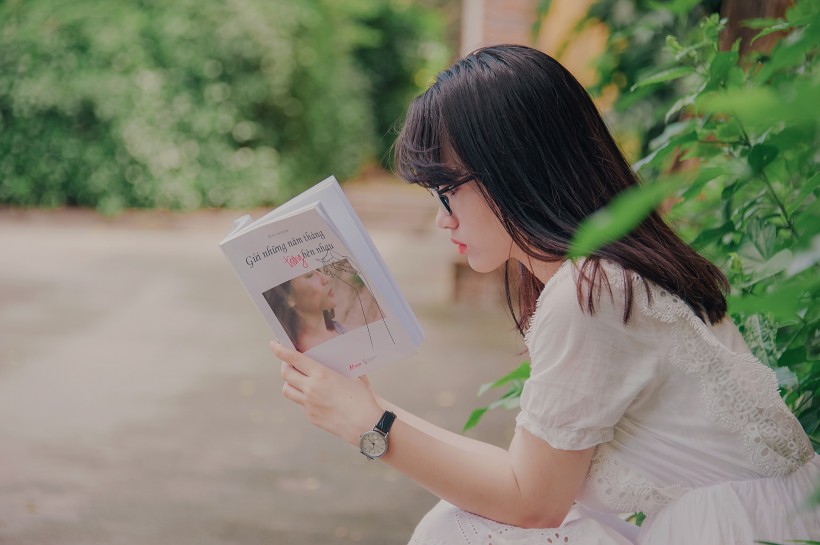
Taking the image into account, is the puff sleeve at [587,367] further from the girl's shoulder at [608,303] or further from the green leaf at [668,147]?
the green leaf at [668,147]

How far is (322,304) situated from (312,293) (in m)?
0.03

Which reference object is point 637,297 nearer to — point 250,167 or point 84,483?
point 84,483

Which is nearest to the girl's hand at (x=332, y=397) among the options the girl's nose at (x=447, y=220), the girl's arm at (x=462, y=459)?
the girl's arm at (x=462, y=459)

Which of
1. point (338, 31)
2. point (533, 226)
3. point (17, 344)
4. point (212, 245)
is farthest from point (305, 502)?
point (338, 31)

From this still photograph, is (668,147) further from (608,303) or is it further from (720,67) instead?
(608,303)

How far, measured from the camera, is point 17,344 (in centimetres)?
552

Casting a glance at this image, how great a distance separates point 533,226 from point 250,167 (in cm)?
958

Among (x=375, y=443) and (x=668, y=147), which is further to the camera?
(x=668, y=147)

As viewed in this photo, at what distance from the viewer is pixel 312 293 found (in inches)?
70.2

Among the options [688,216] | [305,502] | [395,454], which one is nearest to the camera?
[395,454]

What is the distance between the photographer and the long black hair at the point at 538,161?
1.65 metres

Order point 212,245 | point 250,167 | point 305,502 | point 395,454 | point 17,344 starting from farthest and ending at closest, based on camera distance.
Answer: point 250,167 < point 212,245 < point 17,344 < point 305,502 < point 395,454

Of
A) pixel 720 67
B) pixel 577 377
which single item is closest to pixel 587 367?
pixel 577 377

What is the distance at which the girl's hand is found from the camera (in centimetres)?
175
